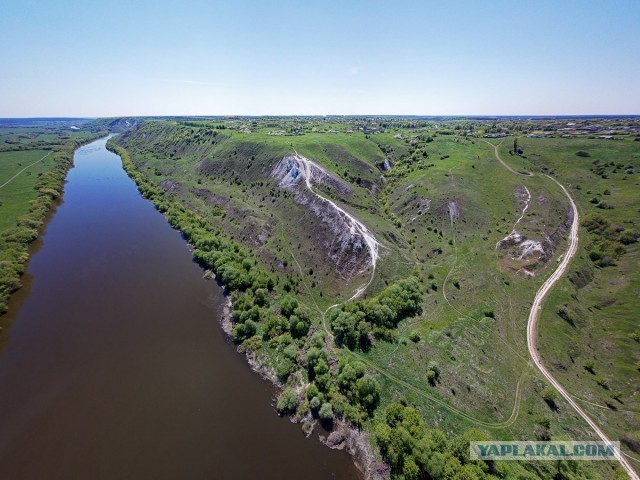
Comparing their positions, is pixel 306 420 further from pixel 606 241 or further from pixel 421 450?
pixel 606 241

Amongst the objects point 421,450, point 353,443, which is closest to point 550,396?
point 421,450

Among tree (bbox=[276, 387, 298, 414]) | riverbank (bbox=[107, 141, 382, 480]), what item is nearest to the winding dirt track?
riverbank (bbox=[107, 141, 382, 480])

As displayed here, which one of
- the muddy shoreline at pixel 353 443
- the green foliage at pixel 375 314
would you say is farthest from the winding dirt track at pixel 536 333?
the muddy shoreline at pixel 353 443

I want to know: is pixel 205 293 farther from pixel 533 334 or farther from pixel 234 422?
pixel 533 334

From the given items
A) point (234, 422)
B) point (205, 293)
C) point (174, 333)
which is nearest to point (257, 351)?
point (234, 422)

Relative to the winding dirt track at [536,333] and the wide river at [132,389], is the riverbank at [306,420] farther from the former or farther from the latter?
the winding dirt track at [536,333]
